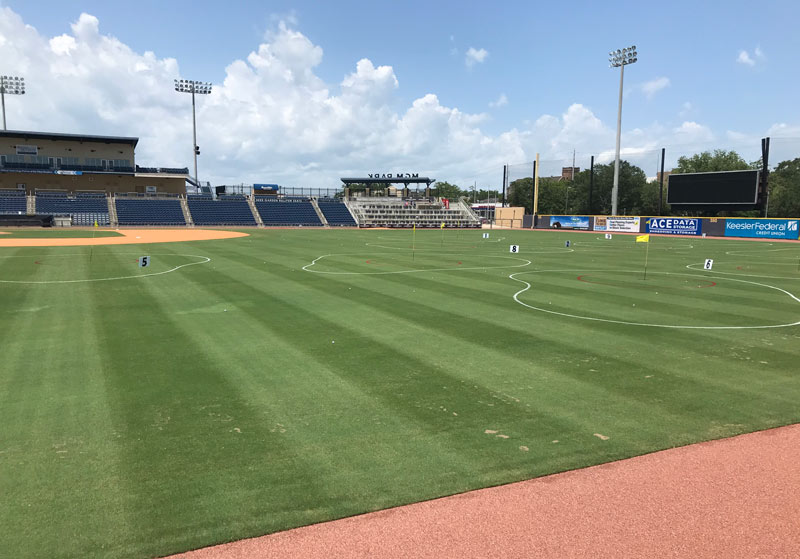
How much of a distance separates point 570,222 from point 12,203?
80.7 meters

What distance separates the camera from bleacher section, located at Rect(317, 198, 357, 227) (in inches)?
3446

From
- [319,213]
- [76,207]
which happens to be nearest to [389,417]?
[76,207]

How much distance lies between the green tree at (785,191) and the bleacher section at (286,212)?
79.1 m

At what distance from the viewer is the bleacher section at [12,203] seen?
70750mm

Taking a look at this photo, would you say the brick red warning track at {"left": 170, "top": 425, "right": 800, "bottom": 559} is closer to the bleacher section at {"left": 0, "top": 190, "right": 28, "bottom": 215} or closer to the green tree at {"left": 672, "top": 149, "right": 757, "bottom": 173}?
the bleacher section at {"left": 0, "top": 190, "right": 28, "bottom": 215}

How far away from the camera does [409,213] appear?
95.7 meters

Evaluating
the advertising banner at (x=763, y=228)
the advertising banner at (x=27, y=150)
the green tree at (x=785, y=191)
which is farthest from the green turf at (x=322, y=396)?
the green tree at (x=785, y=191)

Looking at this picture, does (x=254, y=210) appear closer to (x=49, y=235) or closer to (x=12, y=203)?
(x=12, y=203)

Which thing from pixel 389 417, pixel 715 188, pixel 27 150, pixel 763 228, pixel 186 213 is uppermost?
Answer: pixel 27 150

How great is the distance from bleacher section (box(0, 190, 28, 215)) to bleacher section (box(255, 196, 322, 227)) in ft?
106

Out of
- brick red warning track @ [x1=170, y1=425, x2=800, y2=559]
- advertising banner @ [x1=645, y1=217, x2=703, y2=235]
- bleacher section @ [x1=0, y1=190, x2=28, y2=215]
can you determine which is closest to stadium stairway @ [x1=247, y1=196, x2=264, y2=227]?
bleacher section @ [x1=0, y1=190, x2=28, y2=215]

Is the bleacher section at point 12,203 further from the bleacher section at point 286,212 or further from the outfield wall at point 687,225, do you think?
the outfield wall at point 687,225

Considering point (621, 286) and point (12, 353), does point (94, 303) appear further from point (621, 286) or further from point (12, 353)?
point (621, 286)

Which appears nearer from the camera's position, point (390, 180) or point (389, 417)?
point (389, 417)
